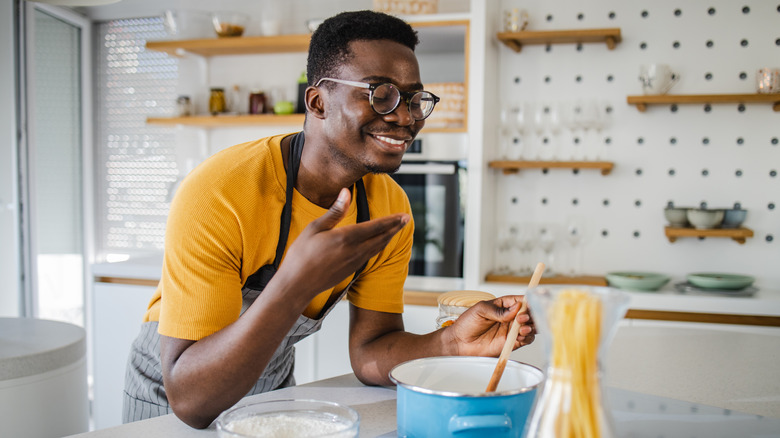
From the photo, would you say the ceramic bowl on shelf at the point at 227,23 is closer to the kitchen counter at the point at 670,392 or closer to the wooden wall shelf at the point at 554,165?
the wooden wall shelf at the point at 554,165

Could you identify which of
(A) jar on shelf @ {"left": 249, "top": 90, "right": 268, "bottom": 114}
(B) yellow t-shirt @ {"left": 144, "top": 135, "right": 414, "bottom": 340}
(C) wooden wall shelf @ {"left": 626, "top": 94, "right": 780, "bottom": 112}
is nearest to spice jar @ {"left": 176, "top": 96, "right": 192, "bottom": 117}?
(A) jar on shelf @ {"left": 249, "top": 90, "right": 268, "bottom": 114}

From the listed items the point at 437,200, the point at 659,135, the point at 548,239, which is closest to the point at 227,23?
the point at 437,200

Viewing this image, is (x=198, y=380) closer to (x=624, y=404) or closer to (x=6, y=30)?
(x=624, y=404)

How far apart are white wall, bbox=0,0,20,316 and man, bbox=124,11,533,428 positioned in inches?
90.1

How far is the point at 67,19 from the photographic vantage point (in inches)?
145

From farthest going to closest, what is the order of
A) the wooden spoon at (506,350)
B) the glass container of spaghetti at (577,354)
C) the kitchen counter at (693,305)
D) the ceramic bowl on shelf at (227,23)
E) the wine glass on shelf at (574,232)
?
1. the ceramic bowl on shelf at (227,23)
2. the wine glass on shelf at (574,232)
3. the kitchen counter at (693,305)
4. the wooden spoon at (506,350)
5. the glass container of spaghetti at (577,354)

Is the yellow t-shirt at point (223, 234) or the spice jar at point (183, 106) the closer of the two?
the yellow t-shirt at point (223, 234)

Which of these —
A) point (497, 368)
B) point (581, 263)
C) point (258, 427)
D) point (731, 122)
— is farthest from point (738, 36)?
point (258, 427)

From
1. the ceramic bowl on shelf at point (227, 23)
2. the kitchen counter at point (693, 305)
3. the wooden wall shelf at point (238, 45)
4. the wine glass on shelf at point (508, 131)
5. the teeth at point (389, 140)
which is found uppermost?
the ceramic bowl on shelf at point (227, 23)

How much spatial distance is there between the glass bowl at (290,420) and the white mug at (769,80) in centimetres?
261

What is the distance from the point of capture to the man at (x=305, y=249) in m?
0.93

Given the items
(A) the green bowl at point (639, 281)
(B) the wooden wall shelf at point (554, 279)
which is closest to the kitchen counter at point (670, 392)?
(A) the green bowl at point (639, 281)

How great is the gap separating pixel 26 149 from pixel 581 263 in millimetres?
2811

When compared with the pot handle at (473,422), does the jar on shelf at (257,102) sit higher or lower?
higher
